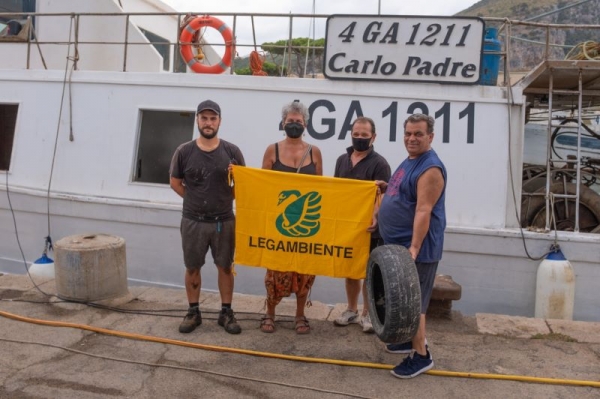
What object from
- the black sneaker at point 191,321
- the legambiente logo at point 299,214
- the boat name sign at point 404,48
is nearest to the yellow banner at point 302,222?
the legambiente logo at point 299,214

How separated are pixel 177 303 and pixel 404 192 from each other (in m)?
2.60

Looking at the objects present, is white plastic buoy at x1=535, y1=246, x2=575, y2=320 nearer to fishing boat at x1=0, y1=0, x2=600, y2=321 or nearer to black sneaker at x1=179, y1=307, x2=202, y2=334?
fishing boat at x1=0, y1=0, x2=600, y2=321

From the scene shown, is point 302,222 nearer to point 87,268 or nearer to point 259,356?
point 259,356

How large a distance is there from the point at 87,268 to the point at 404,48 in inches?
155

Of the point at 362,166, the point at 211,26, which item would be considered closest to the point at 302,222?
the point at 362,166

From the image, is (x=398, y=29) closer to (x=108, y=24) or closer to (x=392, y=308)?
(x=392, y=308)

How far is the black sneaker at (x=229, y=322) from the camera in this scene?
4367 mm

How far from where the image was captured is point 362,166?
441cm

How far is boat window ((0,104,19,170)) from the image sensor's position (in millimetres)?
7629

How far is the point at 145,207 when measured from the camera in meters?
6.77

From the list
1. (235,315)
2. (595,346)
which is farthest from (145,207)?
(595,346)

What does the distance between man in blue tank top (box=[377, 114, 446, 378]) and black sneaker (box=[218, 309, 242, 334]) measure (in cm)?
130

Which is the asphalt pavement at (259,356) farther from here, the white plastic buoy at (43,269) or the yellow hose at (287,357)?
the white plastic buoy at (43,269)

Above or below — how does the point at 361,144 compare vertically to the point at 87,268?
above
